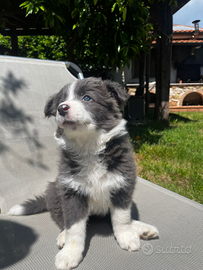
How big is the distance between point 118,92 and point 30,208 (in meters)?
1.17

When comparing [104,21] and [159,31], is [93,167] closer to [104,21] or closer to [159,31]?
[104,21]

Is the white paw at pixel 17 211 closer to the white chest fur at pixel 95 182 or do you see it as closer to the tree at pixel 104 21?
the white chest fur at pixel 95 182

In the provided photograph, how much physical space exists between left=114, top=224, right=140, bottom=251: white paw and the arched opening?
966 centimetres

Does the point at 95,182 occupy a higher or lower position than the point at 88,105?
lower

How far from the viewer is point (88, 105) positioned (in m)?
1.45

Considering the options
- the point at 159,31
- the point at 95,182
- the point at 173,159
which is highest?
the point at 159,31

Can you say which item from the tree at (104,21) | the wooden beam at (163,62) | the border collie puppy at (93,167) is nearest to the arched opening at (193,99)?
the wooden beam at (163,62)

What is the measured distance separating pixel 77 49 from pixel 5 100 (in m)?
2.73

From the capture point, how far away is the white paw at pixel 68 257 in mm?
1202

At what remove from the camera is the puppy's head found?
1318 millimetres

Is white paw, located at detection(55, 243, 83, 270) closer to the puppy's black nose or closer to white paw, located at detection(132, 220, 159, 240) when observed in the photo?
white paw, located at detection(132, 220, 159, 240)

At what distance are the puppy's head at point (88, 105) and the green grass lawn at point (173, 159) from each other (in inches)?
62.2

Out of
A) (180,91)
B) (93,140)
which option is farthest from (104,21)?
(180,91)

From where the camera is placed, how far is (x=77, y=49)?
14.9ft
